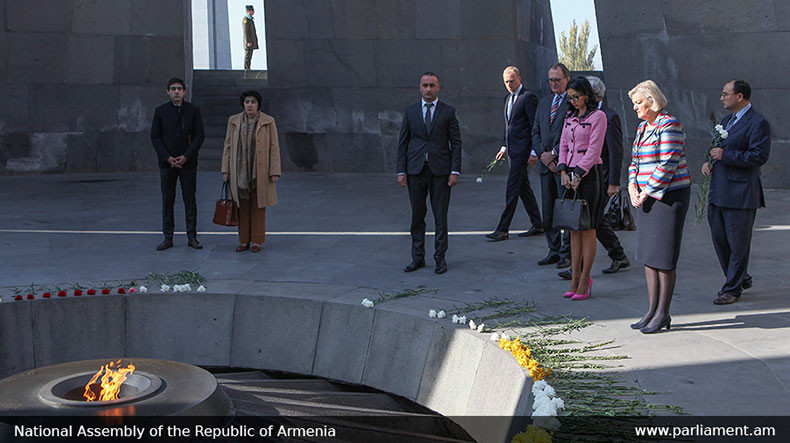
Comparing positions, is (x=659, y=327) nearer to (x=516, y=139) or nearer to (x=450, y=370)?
(x=450, y=370)

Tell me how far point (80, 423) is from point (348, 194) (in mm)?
8244

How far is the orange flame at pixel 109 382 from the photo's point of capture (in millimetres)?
5152

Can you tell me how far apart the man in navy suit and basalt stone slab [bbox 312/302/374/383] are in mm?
2735

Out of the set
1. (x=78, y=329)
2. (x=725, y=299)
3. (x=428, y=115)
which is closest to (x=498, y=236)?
(x=428, y=115)

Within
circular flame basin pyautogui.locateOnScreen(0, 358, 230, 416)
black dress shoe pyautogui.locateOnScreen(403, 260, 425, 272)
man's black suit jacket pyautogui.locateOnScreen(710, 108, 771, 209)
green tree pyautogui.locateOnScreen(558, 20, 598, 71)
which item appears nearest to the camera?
circular flame basin pyautogui.locateOnScreen(0, 358, 230, 416)

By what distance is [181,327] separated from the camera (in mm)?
7156

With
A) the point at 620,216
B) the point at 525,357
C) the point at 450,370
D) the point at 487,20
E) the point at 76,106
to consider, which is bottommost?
the point at 450,370

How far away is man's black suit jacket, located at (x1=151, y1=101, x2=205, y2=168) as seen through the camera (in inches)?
342

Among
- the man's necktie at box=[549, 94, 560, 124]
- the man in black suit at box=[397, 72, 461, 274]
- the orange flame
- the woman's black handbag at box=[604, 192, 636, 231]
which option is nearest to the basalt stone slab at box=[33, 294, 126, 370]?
the orange flame

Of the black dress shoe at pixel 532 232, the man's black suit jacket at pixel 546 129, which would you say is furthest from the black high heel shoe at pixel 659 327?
the black dress shoe at pixel 532 232

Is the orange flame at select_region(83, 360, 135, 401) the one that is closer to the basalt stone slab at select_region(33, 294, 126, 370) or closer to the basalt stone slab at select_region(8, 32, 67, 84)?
the basalt stone slab at select_region(33, 294, 126, 370)

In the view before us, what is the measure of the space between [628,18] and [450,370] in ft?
31.1

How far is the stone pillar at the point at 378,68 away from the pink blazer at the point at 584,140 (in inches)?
325

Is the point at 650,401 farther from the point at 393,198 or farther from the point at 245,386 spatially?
the point at 393,198
